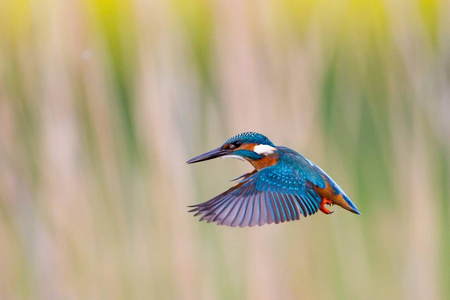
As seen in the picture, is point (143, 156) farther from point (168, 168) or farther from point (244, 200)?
point (244, 200)

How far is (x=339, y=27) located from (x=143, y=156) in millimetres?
672

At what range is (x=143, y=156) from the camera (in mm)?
1863

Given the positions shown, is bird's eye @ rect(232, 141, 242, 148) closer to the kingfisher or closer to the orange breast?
the kingfisher

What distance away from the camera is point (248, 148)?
1.26m

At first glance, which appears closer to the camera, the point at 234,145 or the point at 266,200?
the point at 266,200

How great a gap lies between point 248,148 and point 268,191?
13cm

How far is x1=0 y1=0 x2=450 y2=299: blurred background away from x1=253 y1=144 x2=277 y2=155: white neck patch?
0.45 metres

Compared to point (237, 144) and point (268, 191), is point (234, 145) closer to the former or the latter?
point (237, 144)

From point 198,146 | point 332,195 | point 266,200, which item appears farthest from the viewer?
point 198,146

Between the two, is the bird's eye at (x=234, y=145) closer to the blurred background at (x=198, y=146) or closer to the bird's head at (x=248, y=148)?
the bird's head at (x=248, y=148)

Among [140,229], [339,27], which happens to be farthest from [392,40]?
[140,229]

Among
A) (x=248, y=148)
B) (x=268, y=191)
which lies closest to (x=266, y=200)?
(x=268, y=191)

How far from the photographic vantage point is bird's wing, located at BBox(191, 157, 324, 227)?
1.08 meters

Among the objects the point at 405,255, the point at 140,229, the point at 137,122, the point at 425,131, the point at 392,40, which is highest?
the point at 392,40
